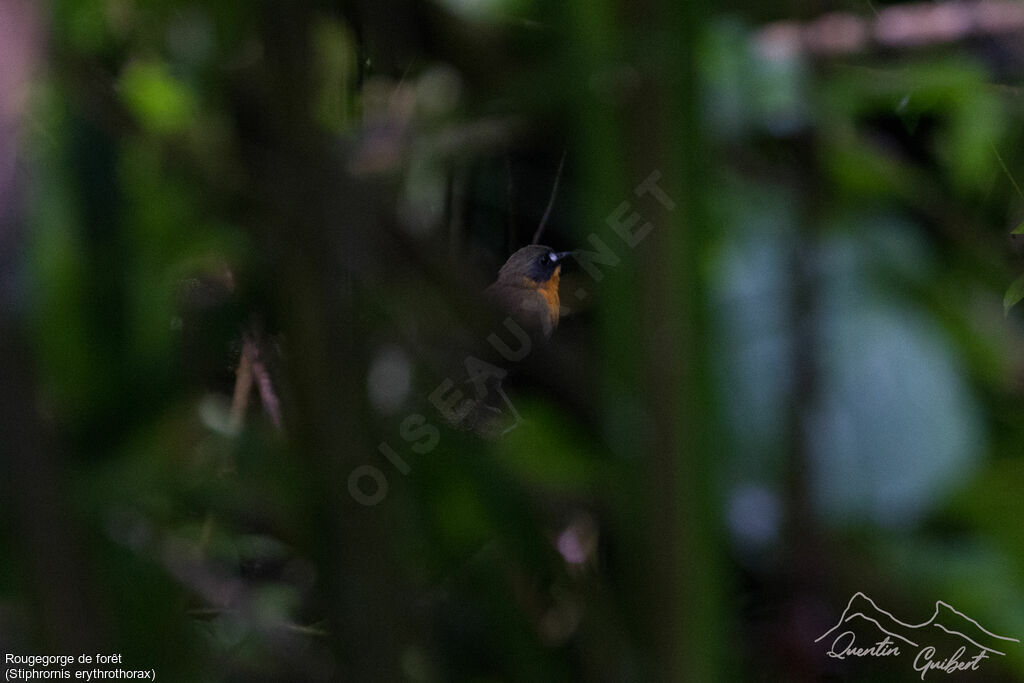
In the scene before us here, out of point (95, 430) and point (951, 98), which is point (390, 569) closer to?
point (95, 430)

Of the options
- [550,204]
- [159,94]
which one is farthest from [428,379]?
[159,94]

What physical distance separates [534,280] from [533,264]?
0.04 feet

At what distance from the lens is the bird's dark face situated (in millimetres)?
464

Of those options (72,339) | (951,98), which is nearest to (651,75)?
(72,339)

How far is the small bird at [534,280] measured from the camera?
449 millimetres

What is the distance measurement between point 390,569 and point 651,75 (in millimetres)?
126

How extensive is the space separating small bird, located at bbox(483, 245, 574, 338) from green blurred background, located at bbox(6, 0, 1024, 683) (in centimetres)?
1

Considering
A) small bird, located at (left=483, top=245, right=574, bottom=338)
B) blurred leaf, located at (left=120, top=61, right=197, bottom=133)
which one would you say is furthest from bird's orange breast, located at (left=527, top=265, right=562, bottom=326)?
blurred leaf, located at (left=120, top=61, right=197, bottom=133)

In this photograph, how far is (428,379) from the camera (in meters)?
0.22

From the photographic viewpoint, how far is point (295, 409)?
6.8 inches

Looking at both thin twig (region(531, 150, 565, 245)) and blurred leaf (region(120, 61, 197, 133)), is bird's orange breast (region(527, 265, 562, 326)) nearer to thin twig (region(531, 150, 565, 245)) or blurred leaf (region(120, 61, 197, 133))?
thin twig (region(531, 150, 565, 245))

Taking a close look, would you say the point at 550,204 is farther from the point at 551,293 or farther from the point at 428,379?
the point at 428,379

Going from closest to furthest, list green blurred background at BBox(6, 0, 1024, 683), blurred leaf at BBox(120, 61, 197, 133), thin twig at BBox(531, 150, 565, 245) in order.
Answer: green blurred background at BBox(6, 0, 1024, 683)
thin twig at BBox(531, 150, 565, 245)
blurred leaf at BBox(120, 61, 197, 133)

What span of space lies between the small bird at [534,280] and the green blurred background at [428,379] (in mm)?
13
